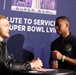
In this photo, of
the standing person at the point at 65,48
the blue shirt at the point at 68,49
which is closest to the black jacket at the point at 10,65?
the standing person at the point at 65,48

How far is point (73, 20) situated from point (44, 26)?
1.48 feet

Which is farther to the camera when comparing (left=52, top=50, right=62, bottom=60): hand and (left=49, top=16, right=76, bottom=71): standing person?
(left=49, top=16, right=76, bottom=71): standing person

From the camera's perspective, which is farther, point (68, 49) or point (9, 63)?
point (68, 49)

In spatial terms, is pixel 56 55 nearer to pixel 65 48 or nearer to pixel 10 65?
pixel 65 48

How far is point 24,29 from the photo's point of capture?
2.77 m

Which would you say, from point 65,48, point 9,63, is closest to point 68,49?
point 65,48

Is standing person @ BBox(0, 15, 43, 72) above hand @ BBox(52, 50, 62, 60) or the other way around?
above

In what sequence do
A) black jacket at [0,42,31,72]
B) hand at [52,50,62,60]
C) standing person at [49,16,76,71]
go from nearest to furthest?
black jacket at [0,42,31,72]
hand at [52,50,62,60]
standing person at [49,16,76,71]

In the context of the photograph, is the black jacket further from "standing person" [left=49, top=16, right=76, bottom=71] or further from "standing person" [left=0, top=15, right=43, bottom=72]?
"standing person" [left=49, top=16, right=76, bottom=71]

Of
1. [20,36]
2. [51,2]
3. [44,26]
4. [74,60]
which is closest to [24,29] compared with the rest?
[20,36]

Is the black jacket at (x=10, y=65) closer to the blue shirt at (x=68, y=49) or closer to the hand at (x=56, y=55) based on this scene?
the hand at (x=56, y=55)

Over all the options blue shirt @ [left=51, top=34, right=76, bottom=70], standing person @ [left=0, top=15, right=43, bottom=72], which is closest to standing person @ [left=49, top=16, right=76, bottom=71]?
blue shirt @ [left=51, top=34, right=76, bottom=70]

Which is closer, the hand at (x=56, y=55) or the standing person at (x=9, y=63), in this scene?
the standing person at (x=9, y=63)

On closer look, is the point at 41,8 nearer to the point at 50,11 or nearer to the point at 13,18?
the point at 50,11
